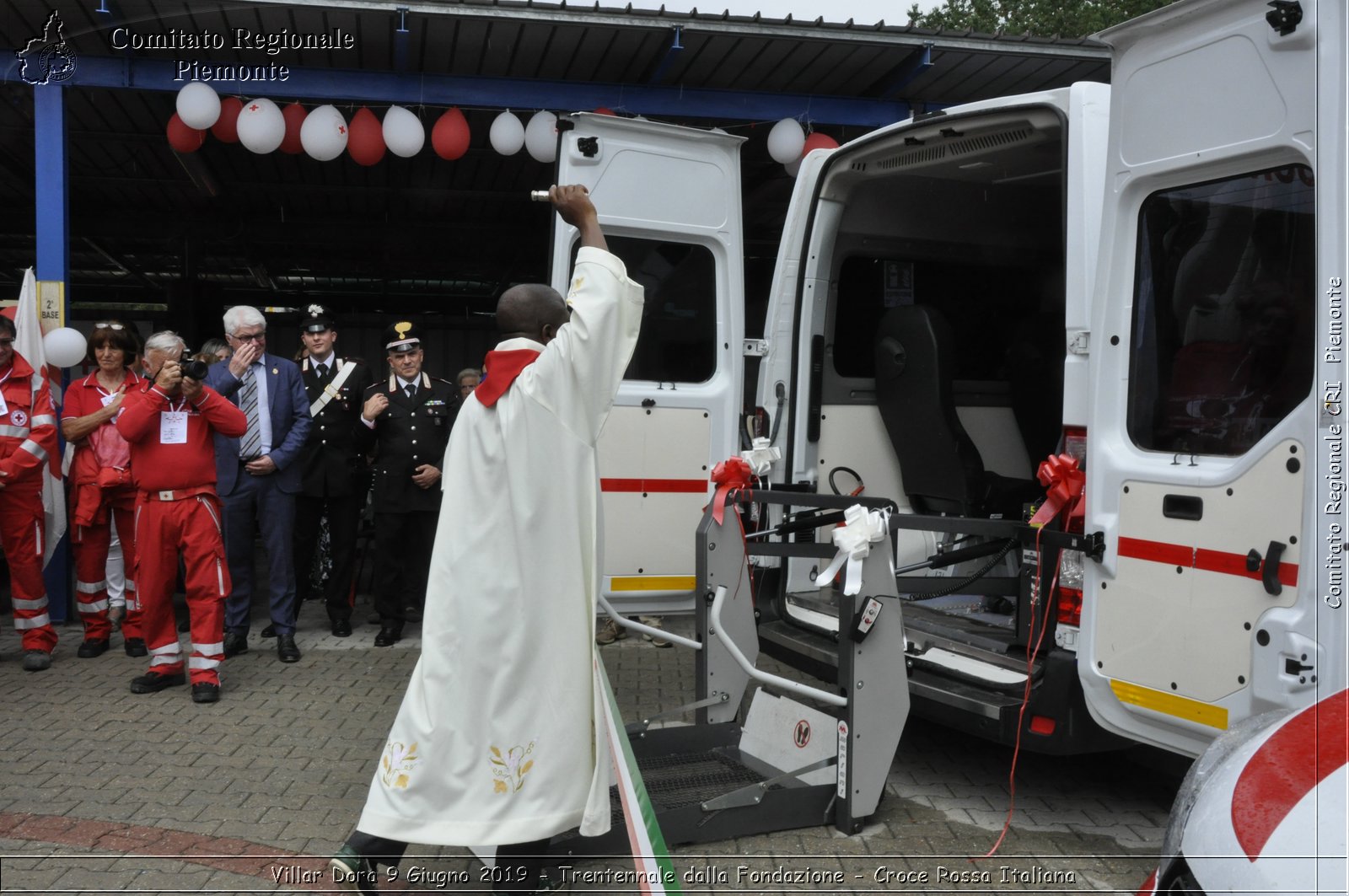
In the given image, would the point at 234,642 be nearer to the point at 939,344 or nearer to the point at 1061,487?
the point at 939,344

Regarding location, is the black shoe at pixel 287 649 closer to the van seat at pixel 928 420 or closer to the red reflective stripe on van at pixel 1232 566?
the van seat at pixel 928 420

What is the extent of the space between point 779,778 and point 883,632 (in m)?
0.61

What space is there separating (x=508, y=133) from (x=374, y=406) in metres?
2.51

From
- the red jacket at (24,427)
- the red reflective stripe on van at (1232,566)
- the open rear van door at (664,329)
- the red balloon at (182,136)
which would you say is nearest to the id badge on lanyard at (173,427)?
the red jacket at (24,427)

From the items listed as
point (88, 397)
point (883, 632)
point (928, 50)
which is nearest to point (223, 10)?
point (88, 397)

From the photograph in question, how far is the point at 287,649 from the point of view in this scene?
612 cm

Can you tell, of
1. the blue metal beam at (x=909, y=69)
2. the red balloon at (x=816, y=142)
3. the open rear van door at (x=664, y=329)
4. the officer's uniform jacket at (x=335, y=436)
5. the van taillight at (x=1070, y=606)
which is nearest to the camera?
the van taillight at (x=1070, y=606)

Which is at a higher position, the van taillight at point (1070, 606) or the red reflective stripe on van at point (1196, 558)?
the red reflective stripe on van at point (1196, 558)

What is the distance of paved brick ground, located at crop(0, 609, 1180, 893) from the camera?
3430 mm

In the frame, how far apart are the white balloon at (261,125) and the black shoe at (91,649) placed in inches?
134

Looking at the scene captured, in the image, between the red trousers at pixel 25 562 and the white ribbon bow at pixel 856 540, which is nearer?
the white ribbon bow at pixel 856 540

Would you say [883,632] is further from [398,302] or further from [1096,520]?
[398,302]

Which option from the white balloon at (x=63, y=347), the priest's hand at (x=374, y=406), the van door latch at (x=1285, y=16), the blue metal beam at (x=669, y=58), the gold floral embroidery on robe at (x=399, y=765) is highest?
the blue metal beam at (x=669, y=58)

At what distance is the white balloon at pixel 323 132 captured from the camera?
7.68 metres
